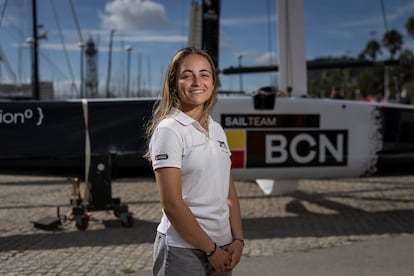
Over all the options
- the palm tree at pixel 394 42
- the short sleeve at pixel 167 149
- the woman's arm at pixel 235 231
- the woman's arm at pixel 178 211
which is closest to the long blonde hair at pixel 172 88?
the short sleeve at pixel 167 149

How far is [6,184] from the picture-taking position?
8086mm

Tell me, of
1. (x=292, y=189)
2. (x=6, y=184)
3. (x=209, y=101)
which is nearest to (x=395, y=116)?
(x=292, y=189)

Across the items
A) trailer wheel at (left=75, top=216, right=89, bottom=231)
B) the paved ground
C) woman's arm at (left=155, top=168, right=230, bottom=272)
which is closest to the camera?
woman's arm at (left=155, top=168, right=230, bottom=272)

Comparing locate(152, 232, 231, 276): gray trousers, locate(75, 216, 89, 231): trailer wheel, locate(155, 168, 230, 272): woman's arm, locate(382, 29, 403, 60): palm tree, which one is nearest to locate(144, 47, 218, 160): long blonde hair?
locate(155, 168, 230, 272): woman's arm

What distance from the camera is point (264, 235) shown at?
16.9 ft

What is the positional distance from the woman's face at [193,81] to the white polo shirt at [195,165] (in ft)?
0.25

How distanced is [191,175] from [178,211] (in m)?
0.15

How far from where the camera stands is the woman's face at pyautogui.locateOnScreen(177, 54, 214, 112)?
199 centimetres

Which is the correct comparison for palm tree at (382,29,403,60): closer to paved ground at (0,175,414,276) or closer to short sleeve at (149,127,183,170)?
paved ground at (0,175,414,276)

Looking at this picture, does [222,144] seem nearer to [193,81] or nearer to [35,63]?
[193,81]

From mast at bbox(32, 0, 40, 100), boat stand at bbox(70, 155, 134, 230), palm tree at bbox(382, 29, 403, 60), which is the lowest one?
boat stand at bbox(70, 155, 134, 230)

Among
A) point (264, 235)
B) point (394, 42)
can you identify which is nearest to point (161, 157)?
point (264, 235)

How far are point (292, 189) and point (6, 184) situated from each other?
463 centimetres

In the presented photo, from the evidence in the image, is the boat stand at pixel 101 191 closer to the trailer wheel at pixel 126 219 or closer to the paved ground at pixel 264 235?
the trailer wheel at pixel 126 219
